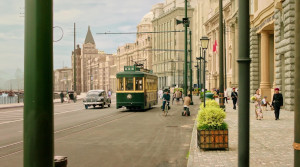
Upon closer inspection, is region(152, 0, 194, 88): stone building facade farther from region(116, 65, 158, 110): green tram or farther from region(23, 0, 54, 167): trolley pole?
region(23, 0, 54, 167): trolley pole

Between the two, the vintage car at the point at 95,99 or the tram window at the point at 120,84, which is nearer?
the tram window at the point at 120,84

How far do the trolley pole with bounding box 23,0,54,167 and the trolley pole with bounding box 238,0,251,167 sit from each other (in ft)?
5.23

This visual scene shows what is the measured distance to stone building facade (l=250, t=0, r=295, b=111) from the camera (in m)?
23.8

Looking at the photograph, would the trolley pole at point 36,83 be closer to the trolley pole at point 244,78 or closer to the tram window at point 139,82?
the trolley pole at point 244,78

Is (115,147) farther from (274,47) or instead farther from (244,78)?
(274,47)

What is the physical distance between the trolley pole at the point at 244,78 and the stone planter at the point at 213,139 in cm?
667

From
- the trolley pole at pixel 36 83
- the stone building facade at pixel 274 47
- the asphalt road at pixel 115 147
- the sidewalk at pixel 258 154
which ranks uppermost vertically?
the stone building facade at pixel 274 47

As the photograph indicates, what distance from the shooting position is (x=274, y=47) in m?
29.8

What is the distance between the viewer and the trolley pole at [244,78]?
3191 mm

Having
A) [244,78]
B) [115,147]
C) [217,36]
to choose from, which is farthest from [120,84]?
[217,36]

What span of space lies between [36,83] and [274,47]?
29.2m

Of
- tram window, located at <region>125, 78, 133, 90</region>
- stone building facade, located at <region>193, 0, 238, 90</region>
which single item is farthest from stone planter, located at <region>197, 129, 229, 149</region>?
stone building facade, located at <region>193, 0, 238, 90</region>

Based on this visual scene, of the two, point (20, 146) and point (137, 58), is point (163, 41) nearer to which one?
point (137, 58)

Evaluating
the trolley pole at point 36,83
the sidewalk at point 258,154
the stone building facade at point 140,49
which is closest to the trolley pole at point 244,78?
the trolley pole at point 36,83
